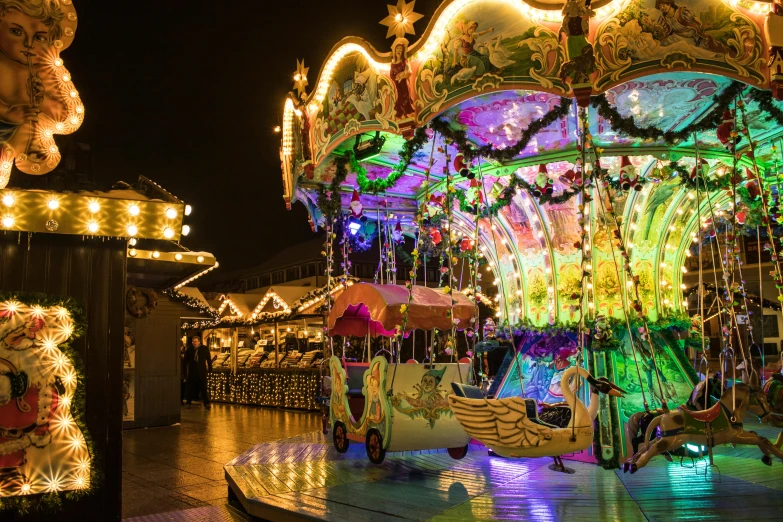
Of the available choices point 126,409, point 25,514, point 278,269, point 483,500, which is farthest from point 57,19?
point 278,269

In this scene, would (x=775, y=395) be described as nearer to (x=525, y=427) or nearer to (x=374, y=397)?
(x=525, y=427)

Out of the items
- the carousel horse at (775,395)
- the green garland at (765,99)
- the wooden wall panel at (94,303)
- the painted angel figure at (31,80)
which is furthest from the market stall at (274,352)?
the green garland at (765,99)

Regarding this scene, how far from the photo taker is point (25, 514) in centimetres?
456

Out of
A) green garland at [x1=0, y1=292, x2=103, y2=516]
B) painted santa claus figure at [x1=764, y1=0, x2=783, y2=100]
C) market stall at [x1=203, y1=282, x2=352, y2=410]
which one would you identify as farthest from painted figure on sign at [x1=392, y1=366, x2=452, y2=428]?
market stall at [x1=203, y1=282, x2=352, y2=410]

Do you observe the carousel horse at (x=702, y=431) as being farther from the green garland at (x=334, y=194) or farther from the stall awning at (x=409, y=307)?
the green garland at (x=334, y=194)

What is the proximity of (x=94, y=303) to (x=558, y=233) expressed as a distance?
591cm

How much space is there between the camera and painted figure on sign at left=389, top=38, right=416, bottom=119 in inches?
260

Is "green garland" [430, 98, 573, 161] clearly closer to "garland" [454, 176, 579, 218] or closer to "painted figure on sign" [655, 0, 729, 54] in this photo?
"garland" [454, 176, 579, 218]

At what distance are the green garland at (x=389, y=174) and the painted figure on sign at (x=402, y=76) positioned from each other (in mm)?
380

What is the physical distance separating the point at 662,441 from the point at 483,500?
1.69 m

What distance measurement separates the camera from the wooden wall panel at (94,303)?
15.8 ft

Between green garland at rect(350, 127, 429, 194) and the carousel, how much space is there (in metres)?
0.04

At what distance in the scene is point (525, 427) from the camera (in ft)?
19.1

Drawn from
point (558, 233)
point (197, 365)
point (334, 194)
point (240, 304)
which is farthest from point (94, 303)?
point (240, 304)
